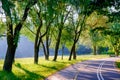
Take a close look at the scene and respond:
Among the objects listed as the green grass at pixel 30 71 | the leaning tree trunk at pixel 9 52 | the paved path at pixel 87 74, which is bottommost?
the paved path at pixel 87 74

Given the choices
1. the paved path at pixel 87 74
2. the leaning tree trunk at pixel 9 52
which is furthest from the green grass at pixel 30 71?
the paved path at pixel 87 74

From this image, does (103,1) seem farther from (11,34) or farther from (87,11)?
(11,34)

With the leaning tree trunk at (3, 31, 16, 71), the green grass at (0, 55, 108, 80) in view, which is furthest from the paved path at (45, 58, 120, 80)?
the leaning tree trunk at (3, 31, 16, 71)

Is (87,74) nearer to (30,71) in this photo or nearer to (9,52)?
(30,71)

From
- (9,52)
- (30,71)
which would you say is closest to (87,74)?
(30,71)

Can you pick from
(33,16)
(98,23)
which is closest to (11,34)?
(33,16)

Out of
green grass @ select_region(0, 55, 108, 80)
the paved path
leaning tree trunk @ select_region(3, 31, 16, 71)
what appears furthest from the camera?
leaning tree trunk @ select_region(3, 31, 16, 71)

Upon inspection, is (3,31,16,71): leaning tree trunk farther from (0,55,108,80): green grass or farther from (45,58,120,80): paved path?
(45,58,120,80): paved path

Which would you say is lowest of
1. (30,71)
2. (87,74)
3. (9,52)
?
(87,74)

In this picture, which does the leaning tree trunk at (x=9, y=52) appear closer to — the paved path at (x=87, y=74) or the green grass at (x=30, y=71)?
the green grass at (x=30, y=71)

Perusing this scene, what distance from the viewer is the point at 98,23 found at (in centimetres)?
7381

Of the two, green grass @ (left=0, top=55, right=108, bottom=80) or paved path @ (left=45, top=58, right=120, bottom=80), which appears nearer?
green grass @ (left=0, top=55, right=108, bottom=80)

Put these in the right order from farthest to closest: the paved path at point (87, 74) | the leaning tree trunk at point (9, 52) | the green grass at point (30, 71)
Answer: the leaning tree trunk at point (9, 52)
the paved path at point (87, 74)
the green grass at point (30, 71)

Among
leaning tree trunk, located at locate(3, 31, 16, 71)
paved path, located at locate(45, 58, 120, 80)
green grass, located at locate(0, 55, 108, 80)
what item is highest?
leaning tree trunk, located at locate(3, 31, 16, 71)
